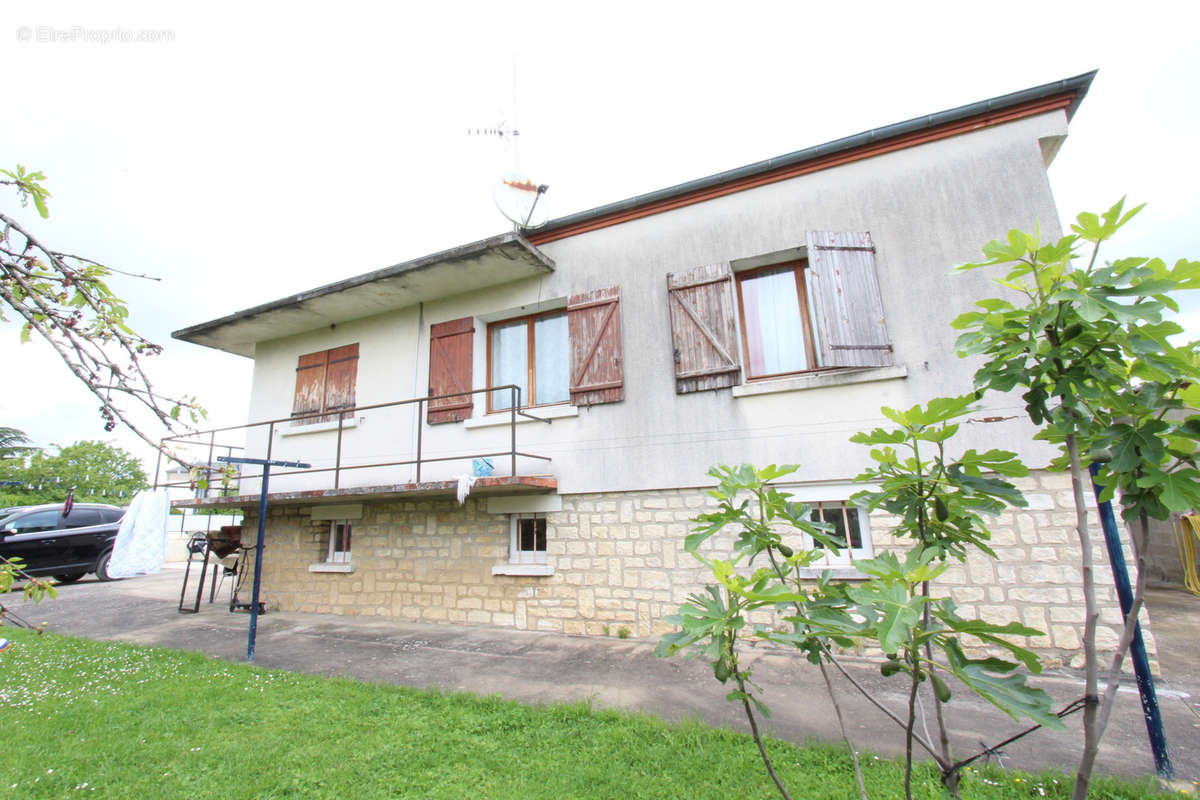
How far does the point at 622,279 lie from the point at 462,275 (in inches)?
Answer: 87.3

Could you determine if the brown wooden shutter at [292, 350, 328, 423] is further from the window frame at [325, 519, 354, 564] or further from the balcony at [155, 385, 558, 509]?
the window frame at [325, 519, 354, 564]

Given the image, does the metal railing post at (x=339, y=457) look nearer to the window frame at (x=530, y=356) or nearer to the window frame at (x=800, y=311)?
the window frame at (x=530, y=356)

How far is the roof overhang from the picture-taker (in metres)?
6.57

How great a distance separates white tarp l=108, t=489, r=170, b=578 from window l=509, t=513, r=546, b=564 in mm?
5760

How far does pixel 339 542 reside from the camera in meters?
8.03

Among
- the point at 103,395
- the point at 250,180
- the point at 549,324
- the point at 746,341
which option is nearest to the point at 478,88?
the point at 549,324

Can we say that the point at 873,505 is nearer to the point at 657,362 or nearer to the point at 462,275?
the point at 657,362

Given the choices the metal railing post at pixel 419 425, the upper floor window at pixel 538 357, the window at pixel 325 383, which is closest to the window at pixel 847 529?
the upper floor window at pixel 538 357

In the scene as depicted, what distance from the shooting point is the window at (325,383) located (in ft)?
26.7

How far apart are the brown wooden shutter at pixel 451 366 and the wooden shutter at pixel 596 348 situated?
1600 millimetres

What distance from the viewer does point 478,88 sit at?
25.1ft

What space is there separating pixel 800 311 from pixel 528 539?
4292mm

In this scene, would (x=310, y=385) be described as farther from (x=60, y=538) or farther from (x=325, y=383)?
(x=60, y=538)

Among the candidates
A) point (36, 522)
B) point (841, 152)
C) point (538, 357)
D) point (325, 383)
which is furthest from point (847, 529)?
point (36, 522)
